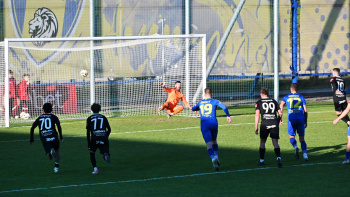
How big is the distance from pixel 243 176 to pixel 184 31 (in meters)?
17.4

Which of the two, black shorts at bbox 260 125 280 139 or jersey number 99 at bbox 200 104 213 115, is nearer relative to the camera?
black shorts at bbox 260 125 280 139

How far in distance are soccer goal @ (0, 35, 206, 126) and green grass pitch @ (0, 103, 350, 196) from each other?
11.9 ft

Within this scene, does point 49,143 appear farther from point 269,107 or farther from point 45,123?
point 269,107

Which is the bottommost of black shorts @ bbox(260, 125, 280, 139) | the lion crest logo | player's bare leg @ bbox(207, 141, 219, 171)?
player's bare leg @ bbox(207, 141, 219, 171)

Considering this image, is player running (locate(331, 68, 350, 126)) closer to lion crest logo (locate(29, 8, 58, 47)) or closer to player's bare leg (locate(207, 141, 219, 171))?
player's bare leg (locate(207, 141, 219, 171))

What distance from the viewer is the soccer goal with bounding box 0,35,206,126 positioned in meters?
24.9

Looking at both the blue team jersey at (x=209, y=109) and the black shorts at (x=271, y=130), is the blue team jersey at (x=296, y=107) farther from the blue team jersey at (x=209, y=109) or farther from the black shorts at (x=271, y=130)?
the blue team jersey at (x=209, y=109)

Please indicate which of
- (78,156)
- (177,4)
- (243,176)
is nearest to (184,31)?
(177,4)

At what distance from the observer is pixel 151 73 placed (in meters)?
27.1

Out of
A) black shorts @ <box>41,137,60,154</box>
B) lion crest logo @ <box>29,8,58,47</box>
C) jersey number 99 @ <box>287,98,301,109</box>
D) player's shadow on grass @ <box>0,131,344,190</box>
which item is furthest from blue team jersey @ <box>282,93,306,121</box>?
lion crest logo @ <box>29,8,58,47</box>

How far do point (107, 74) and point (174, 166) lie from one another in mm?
13690

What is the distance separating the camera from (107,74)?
87.2ft

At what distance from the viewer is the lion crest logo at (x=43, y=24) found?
90.2 feet

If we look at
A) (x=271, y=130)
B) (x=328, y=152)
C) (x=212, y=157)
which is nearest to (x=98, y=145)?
(x=212, y=157)
